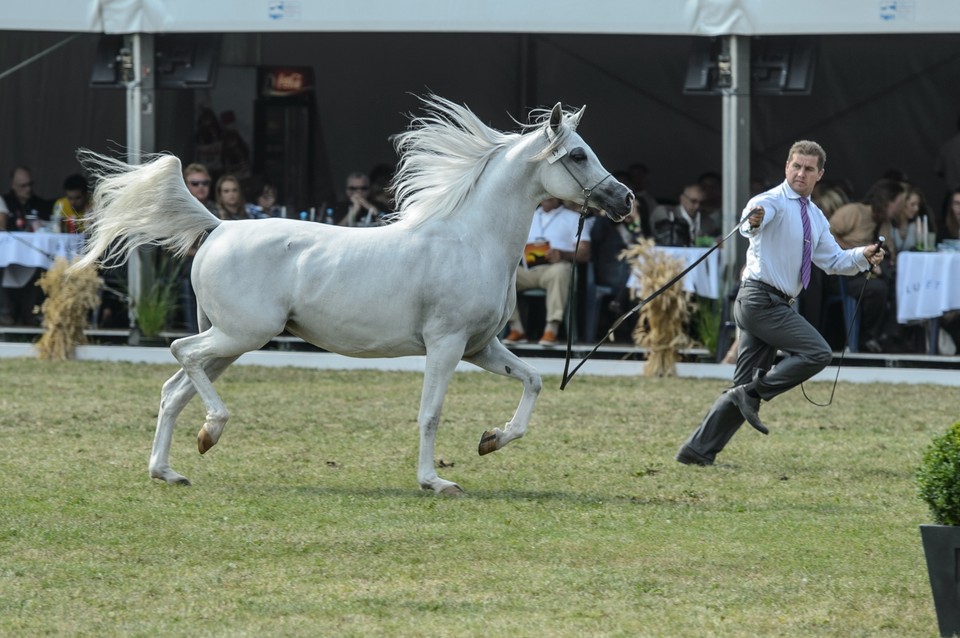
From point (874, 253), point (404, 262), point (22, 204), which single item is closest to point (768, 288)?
point (874, 253)

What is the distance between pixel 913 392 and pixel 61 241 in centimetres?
771

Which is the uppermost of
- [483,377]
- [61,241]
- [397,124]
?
[397,124]

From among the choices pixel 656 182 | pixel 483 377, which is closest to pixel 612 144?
pixel 656 182

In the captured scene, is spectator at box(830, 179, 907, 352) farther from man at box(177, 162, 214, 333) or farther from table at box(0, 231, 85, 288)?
table at box(0, 231, 85, 288)

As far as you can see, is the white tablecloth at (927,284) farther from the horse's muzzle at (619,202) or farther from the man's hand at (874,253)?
the horse's muzzle at (619,202)

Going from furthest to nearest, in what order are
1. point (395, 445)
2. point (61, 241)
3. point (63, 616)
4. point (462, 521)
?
point (61, 241) < point (395, 445) < point (462, 521) < point (63, 616)

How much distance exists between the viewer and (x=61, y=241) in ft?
48.3

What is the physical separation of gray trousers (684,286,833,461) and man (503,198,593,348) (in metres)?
5.63

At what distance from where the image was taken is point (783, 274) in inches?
339

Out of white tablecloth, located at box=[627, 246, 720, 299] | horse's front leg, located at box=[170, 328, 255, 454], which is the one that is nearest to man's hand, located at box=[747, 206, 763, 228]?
horse's front leg, located at box=[170, 328, 255, 454]

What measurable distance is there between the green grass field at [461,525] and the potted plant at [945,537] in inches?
8.3

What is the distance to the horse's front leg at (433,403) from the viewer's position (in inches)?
313

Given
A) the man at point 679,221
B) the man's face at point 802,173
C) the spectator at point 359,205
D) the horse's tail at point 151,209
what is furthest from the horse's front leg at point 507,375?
the spectator at point 359,205

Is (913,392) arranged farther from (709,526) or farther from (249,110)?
(249,110)
